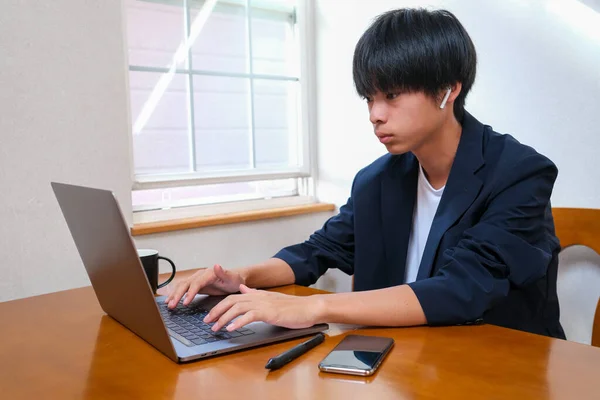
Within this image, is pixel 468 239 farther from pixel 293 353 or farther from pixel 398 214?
pixel 293 353

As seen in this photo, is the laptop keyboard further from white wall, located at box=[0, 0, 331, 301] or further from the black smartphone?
white wall, located at box=[0, 0, 331, 301]

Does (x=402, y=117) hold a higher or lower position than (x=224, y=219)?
higher

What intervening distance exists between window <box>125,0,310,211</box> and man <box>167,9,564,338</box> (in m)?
0.75

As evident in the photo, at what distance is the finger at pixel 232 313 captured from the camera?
34.5 inches

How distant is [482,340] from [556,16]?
42.7 inches

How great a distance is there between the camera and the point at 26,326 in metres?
1.01

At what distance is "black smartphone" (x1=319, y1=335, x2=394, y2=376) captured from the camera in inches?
29.1

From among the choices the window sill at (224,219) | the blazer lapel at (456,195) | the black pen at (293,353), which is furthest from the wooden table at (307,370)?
the window sill at (224,219)

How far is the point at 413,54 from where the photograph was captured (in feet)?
3.84

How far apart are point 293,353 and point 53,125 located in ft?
3.55

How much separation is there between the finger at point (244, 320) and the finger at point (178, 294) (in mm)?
203

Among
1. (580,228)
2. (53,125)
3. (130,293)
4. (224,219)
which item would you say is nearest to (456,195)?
(580,228)

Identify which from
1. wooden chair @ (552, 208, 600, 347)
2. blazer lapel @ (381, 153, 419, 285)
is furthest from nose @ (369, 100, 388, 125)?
wooden chair @ (552, 208, 600, 347)

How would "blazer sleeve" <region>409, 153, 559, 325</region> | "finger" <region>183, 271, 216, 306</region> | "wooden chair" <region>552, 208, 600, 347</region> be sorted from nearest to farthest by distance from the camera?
"blazer sleeve" <region>409, 153, 559, 325</region>
"finger" <region>183, 271, 216, 306</region>
"wooden chair" <region>552, 208, 600, 347</region>
